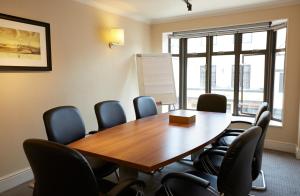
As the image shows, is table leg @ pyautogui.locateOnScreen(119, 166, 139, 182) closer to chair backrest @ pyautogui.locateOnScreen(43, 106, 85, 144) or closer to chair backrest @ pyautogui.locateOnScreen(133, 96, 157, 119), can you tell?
chair backrest @ pyautogui.locateOnScreen(43, 106, 85, 144)

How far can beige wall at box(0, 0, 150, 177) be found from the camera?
8.64ft

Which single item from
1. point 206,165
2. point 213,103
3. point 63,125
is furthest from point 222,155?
point 213,103

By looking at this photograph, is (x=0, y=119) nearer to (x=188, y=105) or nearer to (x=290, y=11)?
(x=188, y=105)

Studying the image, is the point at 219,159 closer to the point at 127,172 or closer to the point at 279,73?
the point at 127,172

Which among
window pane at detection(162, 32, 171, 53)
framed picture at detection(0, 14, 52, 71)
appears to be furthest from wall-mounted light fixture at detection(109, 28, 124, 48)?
window pane at detection(162, 32, 171, 53)

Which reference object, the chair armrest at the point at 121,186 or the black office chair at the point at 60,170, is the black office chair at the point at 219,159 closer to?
the chair armrest at the point at 121,186

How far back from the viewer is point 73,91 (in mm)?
3342

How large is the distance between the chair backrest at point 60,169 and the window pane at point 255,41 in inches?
158

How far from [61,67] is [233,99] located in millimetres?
3234

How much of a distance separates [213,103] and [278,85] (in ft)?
4.34

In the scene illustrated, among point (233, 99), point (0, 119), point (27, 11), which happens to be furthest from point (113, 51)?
point (233, 99)

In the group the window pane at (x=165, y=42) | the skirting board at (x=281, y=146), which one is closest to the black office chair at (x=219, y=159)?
the skirting board at (x=281, y=146)

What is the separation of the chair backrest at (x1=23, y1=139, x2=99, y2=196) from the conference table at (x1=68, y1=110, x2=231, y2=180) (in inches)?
15.5

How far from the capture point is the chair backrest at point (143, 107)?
3170 mm
